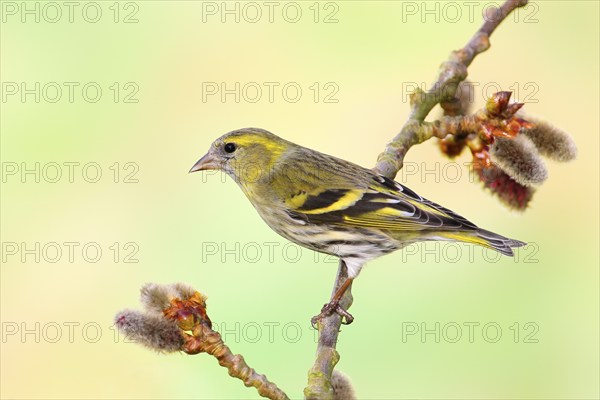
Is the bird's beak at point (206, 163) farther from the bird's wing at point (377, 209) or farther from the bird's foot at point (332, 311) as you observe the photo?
the bird's foot at point (332, 311)

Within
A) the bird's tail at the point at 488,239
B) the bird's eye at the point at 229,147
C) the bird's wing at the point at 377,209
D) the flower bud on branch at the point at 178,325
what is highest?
the bird's eye at the point at 229,147

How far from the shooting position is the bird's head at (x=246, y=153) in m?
4.88

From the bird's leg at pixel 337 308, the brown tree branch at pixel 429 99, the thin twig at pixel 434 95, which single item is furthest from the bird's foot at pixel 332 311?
the thin twig at pixel 434 95

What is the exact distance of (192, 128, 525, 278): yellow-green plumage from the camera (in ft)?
14.6

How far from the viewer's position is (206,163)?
4.90 metres

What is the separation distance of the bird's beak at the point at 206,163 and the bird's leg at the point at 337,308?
3.77 ft

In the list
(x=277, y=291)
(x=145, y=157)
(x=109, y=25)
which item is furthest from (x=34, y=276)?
(x=109, y=25)

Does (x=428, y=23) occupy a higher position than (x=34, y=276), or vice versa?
(x=428, y=23)

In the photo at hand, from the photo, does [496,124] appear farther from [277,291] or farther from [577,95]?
[577,95]

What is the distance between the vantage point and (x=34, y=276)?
21.6 ft

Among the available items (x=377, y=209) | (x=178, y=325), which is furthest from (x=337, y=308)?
(x=178, y=325)

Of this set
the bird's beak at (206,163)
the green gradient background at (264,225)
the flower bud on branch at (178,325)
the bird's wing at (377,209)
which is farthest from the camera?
the green gradient background at (264,225)

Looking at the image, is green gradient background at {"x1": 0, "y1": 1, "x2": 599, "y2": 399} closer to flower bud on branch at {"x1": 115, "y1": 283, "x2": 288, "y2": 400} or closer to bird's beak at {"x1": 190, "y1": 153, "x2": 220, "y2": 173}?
bird's beak at {"x1": 190, "y1": 153, "x2": 220, "y2": 173}

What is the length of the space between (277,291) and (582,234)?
2655mm
